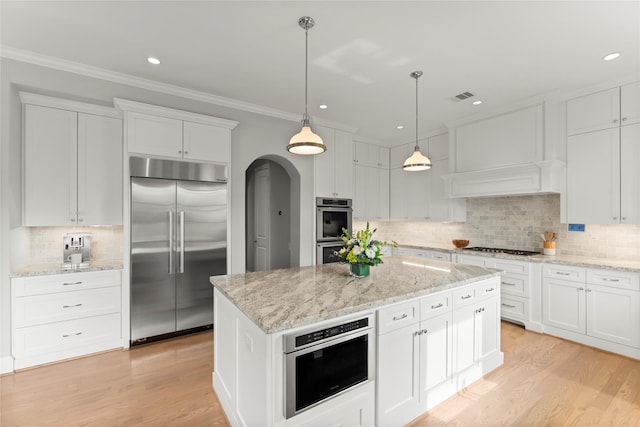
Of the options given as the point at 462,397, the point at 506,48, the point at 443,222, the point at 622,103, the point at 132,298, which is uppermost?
the point at 506,48

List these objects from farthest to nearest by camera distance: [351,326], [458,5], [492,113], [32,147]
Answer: [492,113], [32,147], [458,5], [351,326]

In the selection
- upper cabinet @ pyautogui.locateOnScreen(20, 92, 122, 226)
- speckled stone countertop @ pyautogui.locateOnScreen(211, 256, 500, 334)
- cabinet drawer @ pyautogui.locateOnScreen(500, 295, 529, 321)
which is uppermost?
upper cabinet @ pyautogui.locateOnScreen(20, 92, 122, 226)

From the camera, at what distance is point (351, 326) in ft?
5.59

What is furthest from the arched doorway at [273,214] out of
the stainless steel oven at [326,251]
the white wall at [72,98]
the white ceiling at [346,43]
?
the white ceiling at [346,43]

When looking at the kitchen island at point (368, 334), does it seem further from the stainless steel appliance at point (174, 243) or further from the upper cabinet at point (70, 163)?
the upper cabinet at point (70, 163)

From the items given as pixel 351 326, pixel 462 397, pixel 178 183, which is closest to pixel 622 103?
pixel 462 397

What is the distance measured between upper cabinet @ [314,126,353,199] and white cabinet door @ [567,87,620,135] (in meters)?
2.90

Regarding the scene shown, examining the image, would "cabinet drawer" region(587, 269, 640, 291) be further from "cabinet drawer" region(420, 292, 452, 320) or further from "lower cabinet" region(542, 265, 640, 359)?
"cabinet drawer" region(420, 292, 452, 320)

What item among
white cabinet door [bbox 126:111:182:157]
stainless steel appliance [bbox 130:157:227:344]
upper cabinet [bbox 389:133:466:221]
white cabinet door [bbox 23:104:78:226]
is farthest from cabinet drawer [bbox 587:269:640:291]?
white cabinet door [bbox 23:104:78:226]

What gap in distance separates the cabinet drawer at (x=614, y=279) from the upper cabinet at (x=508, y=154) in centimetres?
105

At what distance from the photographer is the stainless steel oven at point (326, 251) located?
452 cm

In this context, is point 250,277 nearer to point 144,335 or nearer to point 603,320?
point 144,335

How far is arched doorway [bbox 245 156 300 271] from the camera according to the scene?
4.60 m

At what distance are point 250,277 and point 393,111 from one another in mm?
3172
